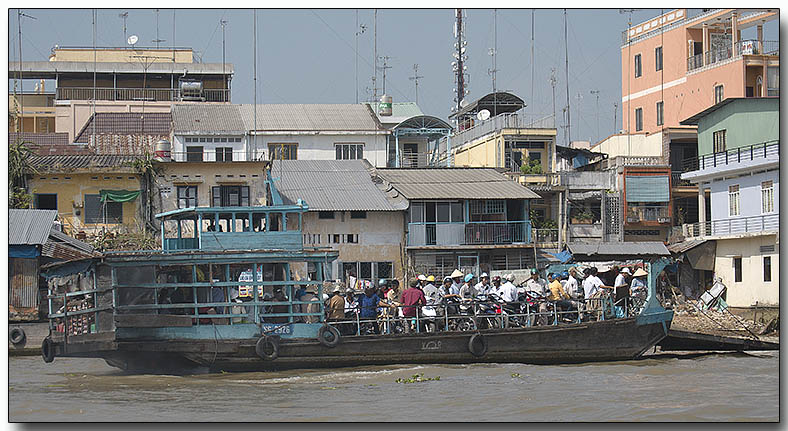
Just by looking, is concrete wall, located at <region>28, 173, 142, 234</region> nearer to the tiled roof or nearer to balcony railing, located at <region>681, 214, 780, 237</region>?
the tiled roof

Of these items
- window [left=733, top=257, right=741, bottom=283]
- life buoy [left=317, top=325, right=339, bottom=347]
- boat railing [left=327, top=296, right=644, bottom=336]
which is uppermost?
window [left=733, top=257, right=741, bottom=283]

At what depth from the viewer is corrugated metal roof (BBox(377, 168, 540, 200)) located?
28.3 meters

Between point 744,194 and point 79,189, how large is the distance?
17108 mm

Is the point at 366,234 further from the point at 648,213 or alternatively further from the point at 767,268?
the point at 767,268

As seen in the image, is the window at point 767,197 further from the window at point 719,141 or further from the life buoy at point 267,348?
the life buoy at point 267,348

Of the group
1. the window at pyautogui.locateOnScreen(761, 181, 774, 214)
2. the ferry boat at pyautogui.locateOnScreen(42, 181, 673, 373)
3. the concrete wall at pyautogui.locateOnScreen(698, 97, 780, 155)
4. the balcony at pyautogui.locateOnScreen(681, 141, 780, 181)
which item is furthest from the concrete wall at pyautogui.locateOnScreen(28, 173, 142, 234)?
the window at pyautogui.locateOnScreen(761, 181, 774, 214)

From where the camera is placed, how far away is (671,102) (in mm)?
34344

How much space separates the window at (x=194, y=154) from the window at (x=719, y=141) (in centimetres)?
1469

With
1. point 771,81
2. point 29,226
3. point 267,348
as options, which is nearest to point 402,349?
point 267,348

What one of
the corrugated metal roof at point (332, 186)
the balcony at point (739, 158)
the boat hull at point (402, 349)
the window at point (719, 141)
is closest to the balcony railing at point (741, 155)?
the balcony at point (739, 158)

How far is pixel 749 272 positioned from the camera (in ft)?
82.9

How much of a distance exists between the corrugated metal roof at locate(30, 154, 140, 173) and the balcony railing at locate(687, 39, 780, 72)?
58.9 ft

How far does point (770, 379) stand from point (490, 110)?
23.0 m

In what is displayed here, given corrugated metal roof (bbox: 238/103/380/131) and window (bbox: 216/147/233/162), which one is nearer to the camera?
window (bbox: 216/147/233/162)
